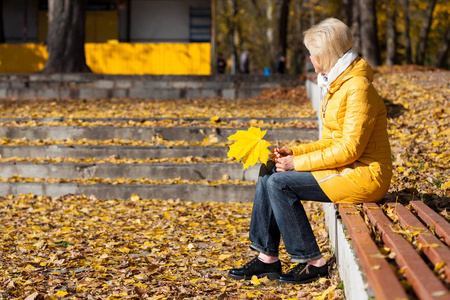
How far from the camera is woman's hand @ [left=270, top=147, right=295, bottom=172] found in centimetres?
430

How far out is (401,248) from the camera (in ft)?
10.1

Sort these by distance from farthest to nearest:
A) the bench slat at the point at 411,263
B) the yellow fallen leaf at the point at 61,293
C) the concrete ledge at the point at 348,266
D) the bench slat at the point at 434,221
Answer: the yellow fallen leaf at the point at 61,293 → the bench slat at the point at 434,221 → the concrete ledge at the point at 348,266 → the bench slat at the point at 411,263

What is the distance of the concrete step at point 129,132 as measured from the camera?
9.52 metres

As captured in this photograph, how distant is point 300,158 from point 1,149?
6.49 meters

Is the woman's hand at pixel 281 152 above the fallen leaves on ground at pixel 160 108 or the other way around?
above

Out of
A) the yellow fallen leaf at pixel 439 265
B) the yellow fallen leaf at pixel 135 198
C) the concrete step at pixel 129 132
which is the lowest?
the yellow fallen leaf at pixel 135 198

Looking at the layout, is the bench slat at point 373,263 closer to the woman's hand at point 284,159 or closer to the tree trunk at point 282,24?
the woman's hand at point 284,159

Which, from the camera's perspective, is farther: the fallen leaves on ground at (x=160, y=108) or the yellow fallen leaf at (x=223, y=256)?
the fallen leaves on ground at (x=160, y=108)

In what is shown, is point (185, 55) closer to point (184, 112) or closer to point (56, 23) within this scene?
point (56, 23)

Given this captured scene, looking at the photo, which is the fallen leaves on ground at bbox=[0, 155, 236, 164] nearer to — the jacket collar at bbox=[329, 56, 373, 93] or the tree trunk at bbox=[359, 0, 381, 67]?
the jacket collar at bbox=[329, 56, 373, 93]

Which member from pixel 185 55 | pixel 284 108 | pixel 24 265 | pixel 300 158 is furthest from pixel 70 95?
pixel 300 158

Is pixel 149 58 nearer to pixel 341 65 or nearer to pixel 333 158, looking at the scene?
pixel 341 65

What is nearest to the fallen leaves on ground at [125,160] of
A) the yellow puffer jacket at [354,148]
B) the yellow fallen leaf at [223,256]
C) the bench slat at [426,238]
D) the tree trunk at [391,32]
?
the yellow fallen leaf at [223,256]

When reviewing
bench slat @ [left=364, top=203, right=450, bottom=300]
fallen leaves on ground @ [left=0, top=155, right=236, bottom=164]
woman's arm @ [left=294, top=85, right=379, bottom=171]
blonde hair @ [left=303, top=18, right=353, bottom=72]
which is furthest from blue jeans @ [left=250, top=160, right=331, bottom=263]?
fallen leaves on ground @ [left=0, top=155, right=236, bottom=164]
